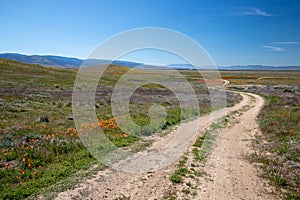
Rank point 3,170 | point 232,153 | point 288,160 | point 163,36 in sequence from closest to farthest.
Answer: point 3,170, point 288,160, point 232,153, point 163,36

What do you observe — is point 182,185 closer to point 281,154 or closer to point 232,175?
point 232,175

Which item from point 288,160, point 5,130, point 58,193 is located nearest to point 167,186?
point 58,193

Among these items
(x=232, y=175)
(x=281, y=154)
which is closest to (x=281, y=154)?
(x=281, y=154)

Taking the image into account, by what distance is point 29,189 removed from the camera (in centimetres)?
631

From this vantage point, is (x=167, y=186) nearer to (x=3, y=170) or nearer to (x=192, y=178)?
(x=192, y=178)

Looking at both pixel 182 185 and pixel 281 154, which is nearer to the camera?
pixel 182 185

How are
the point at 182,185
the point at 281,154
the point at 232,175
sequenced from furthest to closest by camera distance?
1. the point at 281,154
2. the point at 232,175
3. the point at 182,185

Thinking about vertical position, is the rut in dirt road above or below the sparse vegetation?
below

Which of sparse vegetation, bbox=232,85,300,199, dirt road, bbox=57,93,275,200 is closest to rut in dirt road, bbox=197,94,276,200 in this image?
dirt road, bbox=57,93,275,200

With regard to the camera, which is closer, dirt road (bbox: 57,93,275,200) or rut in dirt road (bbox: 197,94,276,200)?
dirt road (bbox: 57,93,275,200)

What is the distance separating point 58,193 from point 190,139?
7878mm

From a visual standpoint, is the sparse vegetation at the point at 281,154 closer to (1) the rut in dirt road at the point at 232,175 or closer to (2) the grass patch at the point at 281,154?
(2) the grass patch at the point at 281,154

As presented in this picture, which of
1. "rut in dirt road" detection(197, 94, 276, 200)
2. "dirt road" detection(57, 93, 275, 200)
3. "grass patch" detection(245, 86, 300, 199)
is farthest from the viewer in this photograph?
"grass patch" detection(245, 86, 300, 199)

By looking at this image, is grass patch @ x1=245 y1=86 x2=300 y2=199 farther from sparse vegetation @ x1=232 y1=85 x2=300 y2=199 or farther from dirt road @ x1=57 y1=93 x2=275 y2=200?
dirt road @ x1=57 y1=93 x2=275 y2=200
